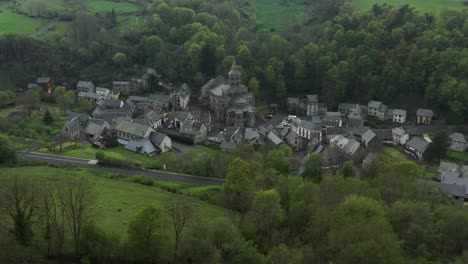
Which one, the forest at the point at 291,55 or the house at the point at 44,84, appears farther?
the house at the point at 44,84

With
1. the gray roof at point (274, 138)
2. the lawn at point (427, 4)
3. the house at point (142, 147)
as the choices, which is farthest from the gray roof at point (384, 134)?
the lawn at point (427, 4)

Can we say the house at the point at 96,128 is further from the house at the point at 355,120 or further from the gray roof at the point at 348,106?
the gray roof at the point at 348,106

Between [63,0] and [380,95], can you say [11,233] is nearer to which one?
[380,95]

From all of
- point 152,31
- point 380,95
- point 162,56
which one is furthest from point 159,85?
A: point 380,95

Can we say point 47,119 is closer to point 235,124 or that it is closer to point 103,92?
point 103,92

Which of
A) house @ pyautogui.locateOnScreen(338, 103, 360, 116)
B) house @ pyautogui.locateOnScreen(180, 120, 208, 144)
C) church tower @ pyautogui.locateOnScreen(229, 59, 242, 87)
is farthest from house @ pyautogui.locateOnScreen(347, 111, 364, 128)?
house @ pyautogui.locateOnScreen(180, 120, 208, 144)

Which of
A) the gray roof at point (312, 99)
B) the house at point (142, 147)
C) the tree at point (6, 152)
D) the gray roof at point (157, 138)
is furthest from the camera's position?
the gray roof at point (312, 99)

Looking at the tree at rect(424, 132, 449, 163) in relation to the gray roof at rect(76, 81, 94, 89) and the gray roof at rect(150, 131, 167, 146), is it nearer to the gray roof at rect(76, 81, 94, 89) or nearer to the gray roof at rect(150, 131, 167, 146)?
the gray roof at rect(150, 131, 167, 146)
